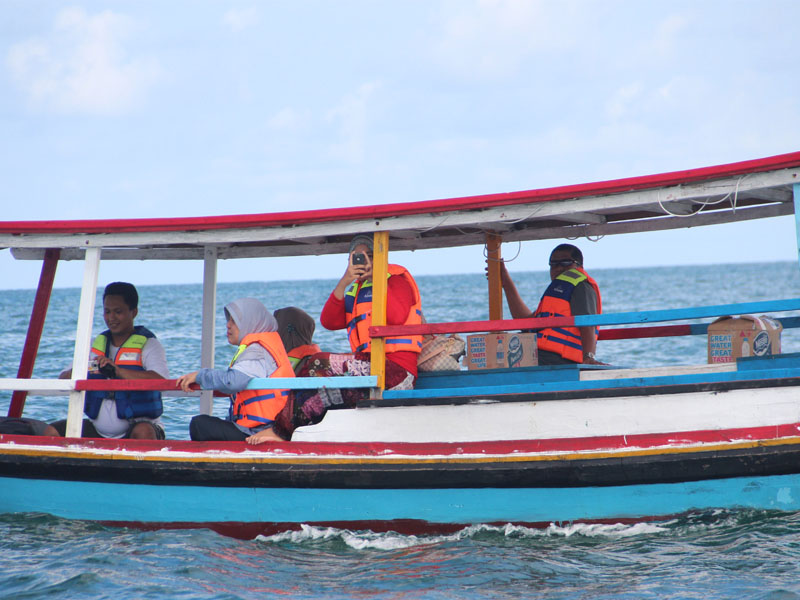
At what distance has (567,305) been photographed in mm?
6570

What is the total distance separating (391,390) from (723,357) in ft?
7.21

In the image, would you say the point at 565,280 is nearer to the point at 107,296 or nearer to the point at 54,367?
the point at 107,296

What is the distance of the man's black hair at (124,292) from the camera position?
20.3 ft

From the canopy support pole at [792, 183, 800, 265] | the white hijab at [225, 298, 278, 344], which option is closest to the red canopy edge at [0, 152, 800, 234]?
the canopy support pole at [792, 183, 800, 265]

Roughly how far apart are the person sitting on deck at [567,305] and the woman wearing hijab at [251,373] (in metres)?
2.07

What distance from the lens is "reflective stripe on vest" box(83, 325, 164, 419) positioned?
239 inches

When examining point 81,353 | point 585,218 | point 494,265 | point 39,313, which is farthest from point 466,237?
point 39,313

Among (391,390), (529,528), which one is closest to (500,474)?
(529,528)

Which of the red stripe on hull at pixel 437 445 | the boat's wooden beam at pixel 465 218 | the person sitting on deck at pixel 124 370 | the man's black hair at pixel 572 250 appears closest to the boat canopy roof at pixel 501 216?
the boat's wooden beam at pixel 465 218

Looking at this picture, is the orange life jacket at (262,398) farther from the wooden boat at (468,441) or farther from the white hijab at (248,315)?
the wooden boat at (468,441)

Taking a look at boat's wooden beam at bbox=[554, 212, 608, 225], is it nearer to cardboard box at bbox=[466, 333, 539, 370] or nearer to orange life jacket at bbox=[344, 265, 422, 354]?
cardboard box at bbox=[466, 333, 539, 370]

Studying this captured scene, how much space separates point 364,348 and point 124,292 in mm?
1811

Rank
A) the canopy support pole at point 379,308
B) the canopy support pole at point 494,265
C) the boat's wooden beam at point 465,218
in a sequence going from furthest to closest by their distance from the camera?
the canopy support pole at point 494,265 → the canopy support pole at point 379,308 → the boat's wooden beam at point 465,218

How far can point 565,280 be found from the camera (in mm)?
6605
